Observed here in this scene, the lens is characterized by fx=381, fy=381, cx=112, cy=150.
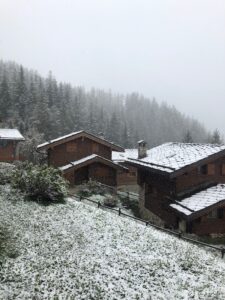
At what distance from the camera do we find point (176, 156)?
32219 mm

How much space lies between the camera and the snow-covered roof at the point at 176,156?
29.6m

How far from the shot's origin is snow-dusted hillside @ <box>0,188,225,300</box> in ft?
46.7

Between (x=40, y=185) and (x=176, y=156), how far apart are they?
12.7 metres

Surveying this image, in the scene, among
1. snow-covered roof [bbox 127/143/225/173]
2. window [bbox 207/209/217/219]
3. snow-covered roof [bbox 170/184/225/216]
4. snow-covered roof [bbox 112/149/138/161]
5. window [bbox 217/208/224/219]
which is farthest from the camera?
snow-covered roof [bbox 112/149/138/161]

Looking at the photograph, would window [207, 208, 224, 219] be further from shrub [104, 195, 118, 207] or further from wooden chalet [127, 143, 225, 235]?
shrub [104, 195, 118, 207]

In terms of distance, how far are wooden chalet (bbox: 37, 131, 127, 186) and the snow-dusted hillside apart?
1739 centimetres

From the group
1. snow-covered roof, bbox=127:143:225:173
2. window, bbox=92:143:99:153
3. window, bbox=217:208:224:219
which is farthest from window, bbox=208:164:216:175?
window, bbox=92:143:99:153

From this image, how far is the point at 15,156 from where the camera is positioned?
50.1 m

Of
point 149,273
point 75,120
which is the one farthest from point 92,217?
point 75,120

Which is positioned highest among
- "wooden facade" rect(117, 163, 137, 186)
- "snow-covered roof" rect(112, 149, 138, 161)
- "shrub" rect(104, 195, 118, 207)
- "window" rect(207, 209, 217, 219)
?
"window" rect(207, 209, 217, 219)

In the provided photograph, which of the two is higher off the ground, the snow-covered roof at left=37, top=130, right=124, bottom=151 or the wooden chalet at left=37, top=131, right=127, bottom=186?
the snow-covered roof at left=37, top=130, right=124, bottom=151

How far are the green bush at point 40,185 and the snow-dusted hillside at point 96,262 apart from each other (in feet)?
5.91

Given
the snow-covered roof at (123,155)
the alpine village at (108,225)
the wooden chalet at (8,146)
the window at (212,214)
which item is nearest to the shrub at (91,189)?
the alpine village at (108,225)

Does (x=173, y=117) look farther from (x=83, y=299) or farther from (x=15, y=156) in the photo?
(x=83, y=299)
